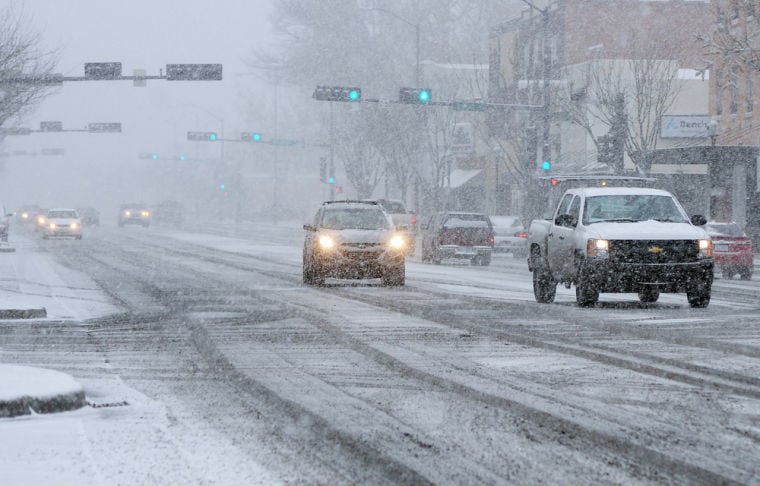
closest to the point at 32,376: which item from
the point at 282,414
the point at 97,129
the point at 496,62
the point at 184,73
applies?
the point at 282,414

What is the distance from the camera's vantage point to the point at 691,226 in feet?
67.3

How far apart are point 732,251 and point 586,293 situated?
1318cm

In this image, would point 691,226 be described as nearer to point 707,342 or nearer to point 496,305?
point 496,305

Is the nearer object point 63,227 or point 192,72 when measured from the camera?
point 192,72

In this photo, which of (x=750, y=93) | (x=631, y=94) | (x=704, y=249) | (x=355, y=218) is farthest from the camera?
(x=631, y=94)

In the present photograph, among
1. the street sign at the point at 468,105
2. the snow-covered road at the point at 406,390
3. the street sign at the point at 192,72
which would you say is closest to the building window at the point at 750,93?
the street sign at the point at 468,105

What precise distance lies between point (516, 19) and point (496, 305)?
169 feet

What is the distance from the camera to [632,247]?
1989 cm

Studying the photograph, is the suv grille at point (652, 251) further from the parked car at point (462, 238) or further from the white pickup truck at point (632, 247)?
the parked car at point (462, 238)

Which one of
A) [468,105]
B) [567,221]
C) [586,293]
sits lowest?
[586,293]

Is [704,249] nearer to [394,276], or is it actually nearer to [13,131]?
[394,276]

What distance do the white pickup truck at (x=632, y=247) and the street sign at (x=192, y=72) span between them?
1021 inches

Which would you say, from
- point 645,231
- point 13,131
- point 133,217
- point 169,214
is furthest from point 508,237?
point 169,214

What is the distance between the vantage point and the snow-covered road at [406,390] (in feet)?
25.0
